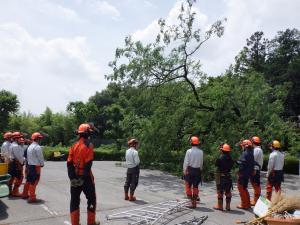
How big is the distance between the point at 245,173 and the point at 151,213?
307 cm

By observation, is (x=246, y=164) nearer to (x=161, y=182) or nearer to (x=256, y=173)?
(x=256, y=173)

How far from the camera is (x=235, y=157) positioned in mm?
16234

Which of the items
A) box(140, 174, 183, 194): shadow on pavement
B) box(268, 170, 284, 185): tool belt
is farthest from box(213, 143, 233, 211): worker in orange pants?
box(140, 174, 183, 194): shadow on pavement

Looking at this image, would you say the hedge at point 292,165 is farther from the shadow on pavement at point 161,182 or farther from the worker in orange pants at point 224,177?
the worker in orange pants at point 224,177

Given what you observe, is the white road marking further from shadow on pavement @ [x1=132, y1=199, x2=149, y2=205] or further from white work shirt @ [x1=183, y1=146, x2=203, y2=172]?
white work shirt @ [x1=183, y1=146, x2=203, y2=172]

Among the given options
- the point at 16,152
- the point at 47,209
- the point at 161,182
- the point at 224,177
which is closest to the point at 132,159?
the point at 224,177

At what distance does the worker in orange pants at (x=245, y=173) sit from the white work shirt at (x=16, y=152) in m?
5.98

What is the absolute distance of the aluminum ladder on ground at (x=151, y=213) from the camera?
27.2 feet

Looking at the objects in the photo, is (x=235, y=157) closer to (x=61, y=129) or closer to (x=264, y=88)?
(x=264, y=88)

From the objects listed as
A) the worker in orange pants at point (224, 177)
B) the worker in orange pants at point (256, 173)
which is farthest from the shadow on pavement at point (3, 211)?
the worker in orange pants at point (256, 173)

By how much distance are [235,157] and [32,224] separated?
9.97 metres

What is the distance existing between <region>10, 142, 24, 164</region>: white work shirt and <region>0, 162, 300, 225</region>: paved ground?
Result: 118 cm

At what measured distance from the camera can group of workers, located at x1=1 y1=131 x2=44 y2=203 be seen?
34.1ft

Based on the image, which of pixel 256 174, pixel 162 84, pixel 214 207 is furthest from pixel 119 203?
pixel 162 84
